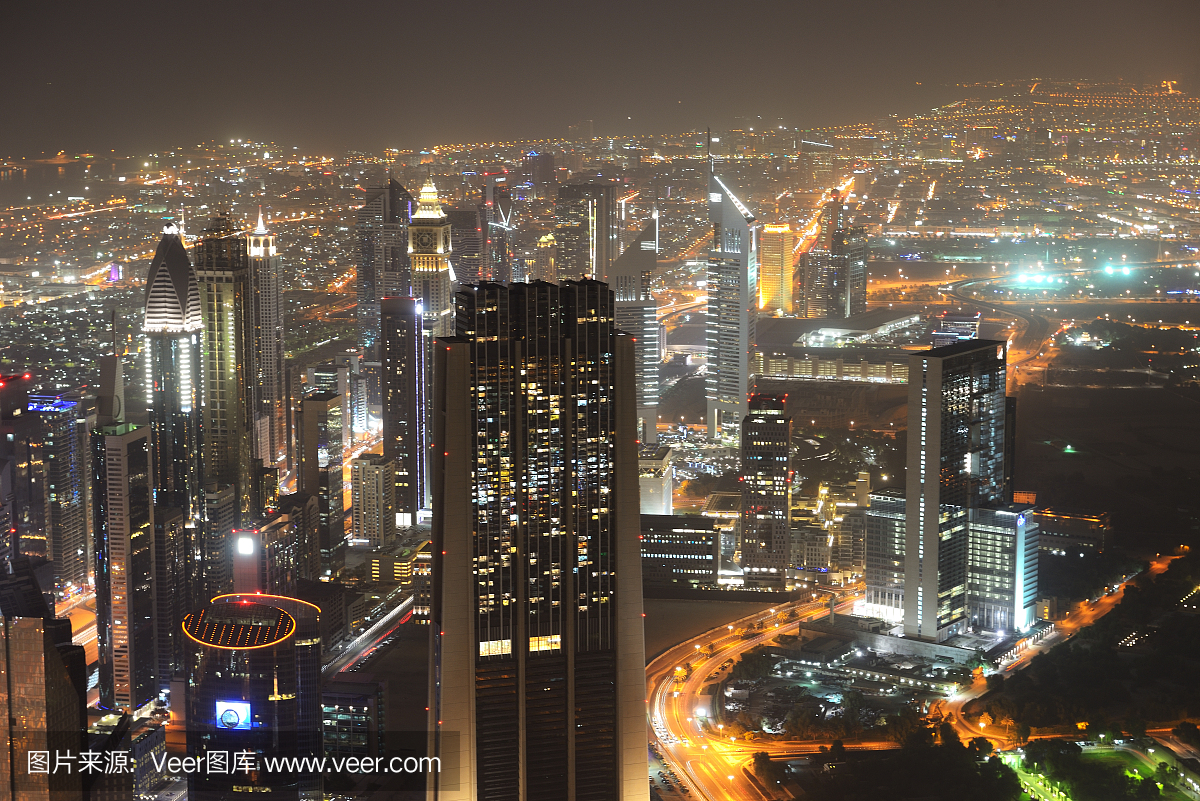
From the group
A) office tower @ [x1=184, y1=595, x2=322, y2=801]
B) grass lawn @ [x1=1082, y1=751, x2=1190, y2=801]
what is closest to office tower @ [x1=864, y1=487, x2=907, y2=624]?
grass lawn @ [x1=1082, y1=751, x2=1190, y2=801]

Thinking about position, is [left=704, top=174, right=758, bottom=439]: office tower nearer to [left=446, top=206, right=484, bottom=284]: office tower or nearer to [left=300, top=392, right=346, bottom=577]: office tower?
[left=446, top=206, right=484, bottom=284]: office tower

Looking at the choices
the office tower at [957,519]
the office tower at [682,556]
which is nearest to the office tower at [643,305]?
the office tower at [682,556]

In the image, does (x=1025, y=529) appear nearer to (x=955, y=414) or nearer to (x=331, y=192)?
(x=955, y=414)

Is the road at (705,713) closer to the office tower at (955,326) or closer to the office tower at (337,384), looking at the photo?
the office tower at (337,384)

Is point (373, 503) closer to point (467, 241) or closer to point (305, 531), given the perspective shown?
point (305, 531)

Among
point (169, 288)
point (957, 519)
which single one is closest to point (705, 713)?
point (957, 519)

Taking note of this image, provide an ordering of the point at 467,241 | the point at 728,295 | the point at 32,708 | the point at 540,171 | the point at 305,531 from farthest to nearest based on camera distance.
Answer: the point at 728,295 → the point at 540,171 → the point at 467,241 → the point at 305,531 → the point at 32,708
